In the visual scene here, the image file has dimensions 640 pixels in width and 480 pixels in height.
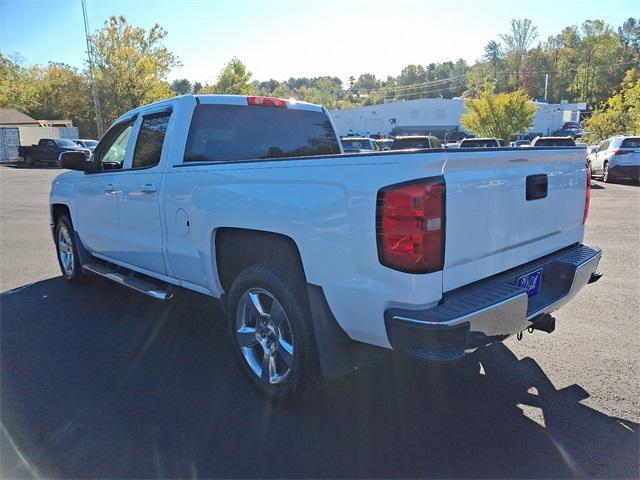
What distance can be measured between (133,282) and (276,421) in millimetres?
2249

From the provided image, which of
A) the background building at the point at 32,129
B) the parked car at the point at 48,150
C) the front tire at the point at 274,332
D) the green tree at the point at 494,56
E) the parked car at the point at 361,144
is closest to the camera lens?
the front tire at the point at 274,332

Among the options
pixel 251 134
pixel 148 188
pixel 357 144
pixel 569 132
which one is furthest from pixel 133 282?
pixel 569 132

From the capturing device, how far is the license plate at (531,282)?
10.3 feet

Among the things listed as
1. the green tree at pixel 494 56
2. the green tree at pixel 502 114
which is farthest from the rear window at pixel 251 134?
the green tree at pixel 494 56

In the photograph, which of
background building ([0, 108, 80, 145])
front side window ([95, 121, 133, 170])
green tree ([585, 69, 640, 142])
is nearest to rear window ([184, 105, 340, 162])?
front side window ([95, 121, 133, 170])

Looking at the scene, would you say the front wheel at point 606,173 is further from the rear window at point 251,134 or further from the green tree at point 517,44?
the green tree at point 517,44

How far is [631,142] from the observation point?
1866cm

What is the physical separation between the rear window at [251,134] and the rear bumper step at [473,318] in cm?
249

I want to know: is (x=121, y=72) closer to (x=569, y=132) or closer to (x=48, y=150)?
(x=48, y=150)

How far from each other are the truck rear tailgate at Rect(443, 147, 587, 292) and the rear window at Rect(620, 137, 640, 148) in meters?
17.9

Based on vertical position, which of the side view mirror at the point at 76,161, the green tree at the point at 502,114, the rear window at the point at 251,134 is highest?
the green tree at the point at 502,114

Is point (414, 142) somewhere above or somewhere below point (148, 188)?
above

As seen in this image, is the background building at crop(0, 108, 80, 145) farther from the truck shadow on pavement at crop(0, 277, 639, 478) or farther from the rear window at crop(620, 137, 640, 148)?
the truck shadow on pavement at crop(0, 277, 639, 478)

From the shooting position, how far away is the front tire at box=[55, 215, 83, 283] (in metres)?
6.12
